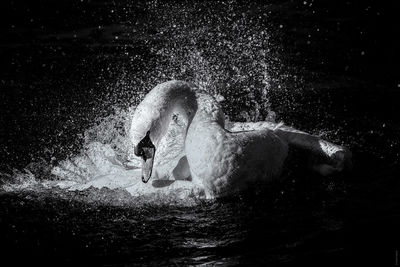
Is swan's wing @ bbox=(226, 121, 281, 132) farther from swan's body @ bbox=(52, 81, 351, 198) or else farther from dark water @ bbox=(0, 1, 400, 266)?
dark water @ bbox=(0, 1, 400, 266)

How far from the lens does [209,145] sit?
5352 mm

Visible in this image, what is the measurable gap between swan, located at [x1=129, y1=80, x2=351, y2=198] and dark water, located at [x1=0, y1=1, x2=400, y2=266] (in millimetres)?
187

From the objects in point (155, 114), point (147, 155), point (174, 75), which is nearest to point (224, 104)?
point (174, 75)

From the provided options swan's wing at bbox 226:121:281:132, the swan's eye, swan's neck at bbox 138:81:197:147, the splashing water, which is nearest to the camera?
the swan's eye

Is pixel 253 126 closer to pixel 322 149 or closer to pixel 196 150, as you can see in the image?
pixel 322 149

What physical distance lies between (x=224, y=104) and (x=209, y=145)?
9.97ft

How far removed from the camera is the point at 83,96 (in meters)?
8.91

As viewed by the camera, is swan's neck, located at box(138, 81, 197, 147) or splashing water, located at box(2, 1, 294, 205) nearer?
swan's neck, located at box(138, 81, 197, 147)

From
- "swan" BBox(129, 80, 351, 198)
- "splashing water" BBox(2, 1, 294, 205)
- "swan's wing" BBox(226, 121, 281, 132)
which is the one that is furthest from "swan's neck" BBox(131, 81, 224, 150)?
"splashing water" BBox(2, 1, 294, 205)

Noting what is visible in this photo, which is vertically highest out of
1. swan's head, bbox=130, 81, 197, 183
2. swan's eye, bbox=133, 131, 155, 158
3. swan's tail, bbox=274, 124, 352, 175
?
swan's head, bbox=130, 81, 197, 183

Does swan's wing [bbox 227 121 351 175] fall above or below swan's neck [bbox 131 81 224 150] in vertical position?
below

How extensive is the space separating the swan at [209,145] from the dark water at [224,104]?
0.61 ft

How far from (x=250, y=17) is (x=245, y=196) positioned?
6.77m

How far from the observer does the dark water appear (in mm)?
4734
